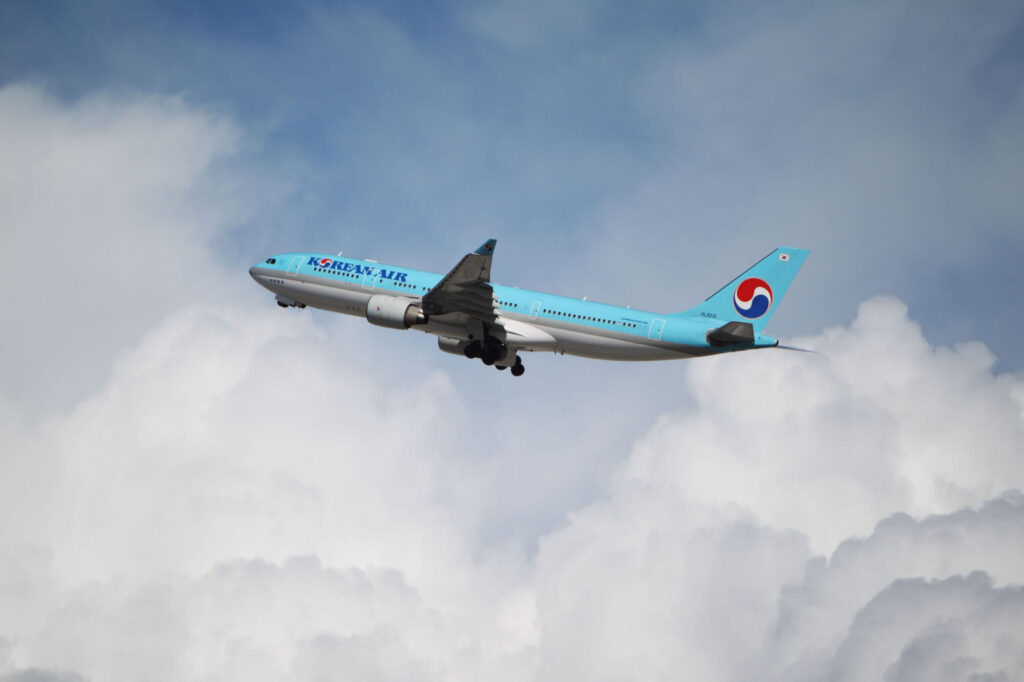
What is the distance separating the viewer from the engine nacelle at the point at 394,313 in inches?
2197

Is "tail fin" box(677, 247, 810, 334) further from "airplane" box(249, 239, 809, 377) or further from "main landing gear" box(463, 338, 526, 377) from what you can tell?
"main landing gear" box(463, 338, 526, 377)

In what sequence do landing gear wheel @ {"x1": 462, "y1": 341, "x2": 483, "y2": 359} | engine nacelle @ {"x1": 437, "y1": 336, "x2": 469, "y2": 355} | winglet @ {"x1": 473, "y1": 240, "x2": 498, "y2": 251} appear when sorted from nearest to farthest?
winglet @ {"x1": 473, "y1": 240, "x2": 498, "y2": 251} → landing gear wheel @ {"x1": 462, "y1": 341, "x2": 483, "y2": 359} → engine nacelle @ {"x1": 437, "y1": 336, "x2": 469, "y2": 355}

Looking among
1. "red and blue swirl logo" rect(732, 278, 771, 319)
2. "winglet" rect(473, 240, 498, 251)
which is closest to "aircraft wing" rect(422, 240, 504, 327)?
"winglet" rect(473, 240, 498, 251)

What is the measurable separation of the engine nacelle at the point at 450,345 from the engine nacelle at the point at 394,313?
237 inches

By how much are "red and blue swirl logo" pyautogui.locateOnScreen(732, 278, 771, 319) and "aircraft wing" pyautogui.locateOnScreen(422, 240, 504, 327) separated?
15183mm

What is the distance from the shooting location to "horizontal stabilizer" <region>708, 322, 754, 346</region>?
2111 inches

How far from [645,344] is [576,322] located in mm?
4363

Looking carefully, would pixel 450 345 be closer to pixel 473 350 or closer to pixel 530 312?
pixel 473 350

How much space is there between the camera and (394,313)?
5578cm

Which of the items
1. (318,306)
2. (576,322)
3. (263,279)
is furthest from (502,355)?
(263,279)

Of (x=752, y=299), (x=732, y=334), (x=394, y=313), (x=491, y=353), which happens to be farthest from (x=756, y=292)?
(x=394, y=313)

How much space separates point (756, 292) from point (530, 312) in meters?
14.3

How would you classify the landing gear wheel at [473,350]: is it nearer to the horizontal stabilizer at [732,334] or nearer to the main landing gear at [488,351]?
the main landing gear at [488,351]

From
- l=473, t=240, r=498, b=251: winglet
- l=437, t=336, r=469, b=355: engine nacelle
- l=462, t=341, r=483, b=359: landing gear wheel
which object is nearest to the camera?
l=473, t=240, r=498, b=251: winglet
